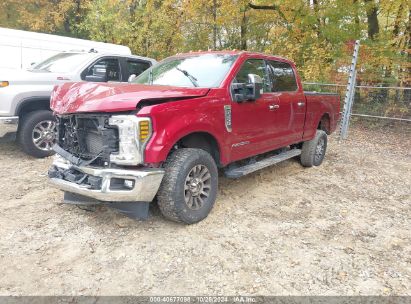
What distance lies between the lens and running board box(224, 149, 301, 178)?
458cm

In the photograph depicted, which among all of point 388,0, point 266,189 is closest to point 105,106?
point 266,189

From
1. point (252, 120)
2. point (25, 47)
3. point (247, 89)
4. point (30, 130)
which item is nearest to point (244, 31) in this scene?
point (25, 47)

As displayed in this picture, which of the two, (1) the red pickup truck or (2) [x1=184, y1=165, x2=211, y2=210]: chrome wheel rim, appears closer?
(1) the red pickup truck

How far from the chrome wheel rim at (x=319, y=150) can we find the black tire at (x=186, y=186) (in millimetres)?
3249

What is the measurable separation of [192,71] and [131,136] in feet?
5.49

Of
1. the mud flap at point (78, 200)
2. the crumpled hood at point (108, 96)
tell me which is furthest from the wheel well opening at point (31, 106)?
the mud flap at point (78, 200)

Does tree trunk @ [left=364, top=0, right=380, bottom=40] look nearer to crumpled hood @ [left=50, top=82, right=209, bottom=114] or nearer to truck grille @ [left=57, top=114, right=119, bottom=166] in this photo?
crumpled hood @ [left=50, top=82, right=209, bottom=114]

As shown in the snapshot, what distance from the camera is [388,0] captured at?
10758 mm

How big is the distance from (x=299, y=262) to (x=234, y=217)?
43.5 inches

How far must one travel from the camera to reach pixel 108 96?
138 inches

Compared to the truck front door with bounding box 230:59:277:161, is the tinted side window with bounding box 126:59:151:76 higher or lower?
higher

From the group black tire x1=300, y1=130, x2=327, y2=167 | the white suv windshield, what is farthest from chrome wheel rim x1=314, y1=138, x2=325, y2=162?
the white suv windshield

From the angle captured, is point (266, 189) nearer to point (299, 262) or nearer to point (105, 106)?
point (299, 262)

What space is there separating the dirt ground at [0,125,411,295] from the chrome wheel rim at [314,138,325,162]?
3.98 feet
